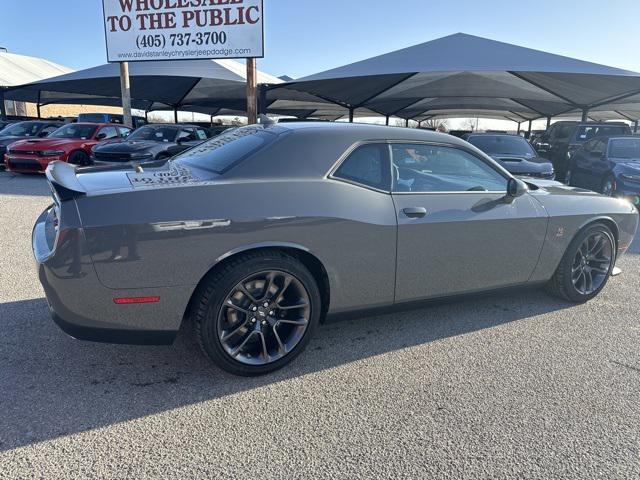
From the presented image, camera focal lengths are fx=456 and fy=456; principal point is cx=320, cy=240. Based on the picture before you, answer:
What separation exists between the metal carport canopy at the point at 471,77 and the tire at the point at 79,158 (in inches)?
286

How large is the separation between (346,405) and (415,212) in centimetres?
135

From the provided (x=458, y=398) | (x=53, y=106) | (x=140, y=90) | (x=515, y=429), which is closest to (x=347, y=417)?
(x=458, y=398)

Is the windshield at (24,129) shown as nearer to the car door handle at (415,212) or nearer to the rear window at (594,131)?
the car door handle at (415,212)

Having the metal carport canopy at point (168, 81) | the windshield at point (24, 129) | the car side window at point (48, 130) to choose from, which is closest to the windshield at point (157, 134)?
the car side window at point (48, 130)

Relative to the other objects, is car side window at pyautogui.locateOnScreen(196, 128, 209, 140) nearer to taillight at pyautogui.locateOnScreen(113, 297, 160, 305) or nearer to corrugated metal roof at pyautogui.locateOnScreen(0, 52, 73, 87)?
taillight at pyautogui.locateOnScreen(113, 297, 160, 305)

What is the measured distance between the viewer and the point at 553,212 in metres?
3.81

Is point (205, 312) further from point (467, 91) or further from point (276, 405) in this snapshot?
point (467, 91)

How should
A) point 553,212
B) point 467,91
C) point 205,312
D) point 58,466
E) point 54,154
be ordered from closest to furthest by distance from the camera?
point 58,466 → point 205,312 → point 553,212 → point 54,154 → point 467,91

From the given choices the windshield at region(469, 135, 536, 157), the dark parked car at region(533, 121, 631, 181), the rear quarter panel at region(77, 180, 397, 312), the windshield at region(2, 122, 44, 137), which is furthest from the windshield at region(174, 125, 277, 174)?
the windshield at region(2, 122, 44, 137)

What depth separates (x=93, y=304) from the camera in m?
2.44

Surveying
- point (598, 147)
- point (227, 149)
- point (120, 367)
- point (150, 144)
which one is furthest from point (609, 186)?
point (150, 144)

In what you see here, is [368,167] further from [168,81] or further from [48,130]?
[168,81]

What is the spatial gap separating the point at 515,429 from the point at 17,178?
12.6 meters

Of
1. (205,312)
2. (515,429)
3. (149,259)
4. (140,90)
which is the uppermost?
(140,90)
